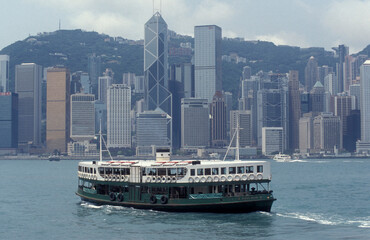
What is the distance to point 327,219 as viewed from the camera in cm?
5372

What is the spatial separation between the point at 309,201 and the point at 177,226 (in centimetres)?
2410

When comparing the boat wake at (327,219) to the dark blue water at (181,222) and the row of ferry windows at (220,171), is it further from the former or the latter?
the row of ferry windows at (220,171)

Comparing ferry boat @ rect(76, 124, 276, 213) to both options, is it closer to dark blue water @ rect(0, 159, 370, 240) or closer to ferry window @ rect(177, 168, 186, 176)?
ferry window @ rect(177, 168, 186, 176)

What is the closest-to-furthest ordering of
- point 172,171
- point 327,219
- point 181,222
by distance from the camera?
point 181,222 → point 327,219 → point 172,171

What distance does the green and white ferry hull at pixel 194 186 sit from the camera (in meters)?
53.6

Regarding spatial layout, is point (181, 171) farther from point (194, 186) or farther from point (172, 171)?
point (194, 186)

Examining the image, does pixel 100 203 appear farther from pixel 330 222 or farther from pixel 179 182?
pixel 330 222

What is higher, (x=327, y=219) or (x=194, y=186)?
(x=194, y=186)

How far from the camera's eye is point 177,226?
163 feet

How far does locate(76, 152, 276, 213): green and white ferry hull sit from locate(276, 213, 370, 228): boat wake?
254cm

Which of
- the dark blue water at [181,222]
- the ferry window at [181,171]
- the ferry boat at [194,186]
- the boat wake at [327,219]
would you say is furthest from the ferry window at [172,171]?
the boat wake at [327,219]

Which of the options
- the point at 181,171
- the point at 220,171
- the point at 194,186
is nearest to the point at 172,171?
the point at 181,171

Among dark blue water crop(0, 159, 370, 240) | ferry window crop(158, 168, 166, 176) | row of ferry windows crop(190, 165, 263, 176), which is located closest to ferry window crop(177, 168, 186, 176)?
row of ferry windows crop(190, 165, 263, 176)

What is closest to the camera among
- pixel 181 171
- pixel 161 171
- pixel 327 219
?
pixel 327 219
